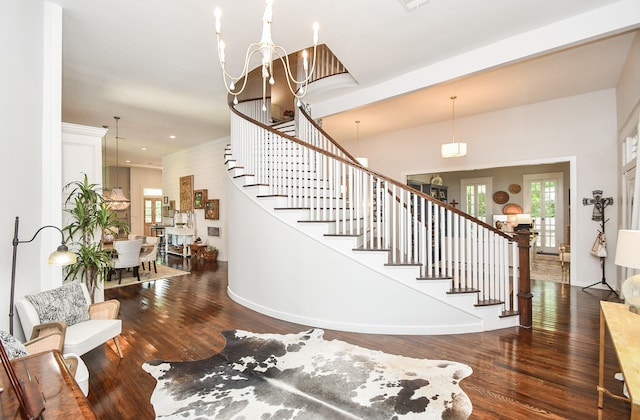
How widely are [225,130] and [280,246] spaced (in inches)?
205

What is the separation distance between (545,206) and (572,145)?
4.95m

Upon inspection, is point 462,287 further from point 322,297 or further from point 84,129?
point 84,129

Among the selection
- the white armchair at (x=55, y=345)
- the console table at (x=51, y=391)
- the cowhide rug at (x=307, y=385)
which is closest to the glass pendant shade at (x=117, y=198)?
the white armchair at (x=55, y=345)

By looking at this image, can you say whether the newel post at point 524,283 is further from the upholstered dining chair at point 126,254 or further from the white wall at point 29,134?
the upholstered dining chair at point 126,254

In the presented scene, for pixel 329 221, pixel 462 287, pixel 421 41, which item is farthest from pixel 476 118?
pixel 329 221

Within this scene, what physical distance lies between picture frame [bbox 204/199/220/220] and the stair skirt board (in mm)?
5106

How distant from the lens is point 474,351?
305cm

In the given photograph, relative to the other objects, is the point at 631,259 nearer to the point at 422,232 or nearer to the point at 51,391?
the point at 422,232

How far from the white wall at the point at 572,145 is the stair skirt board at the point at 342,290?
10.5ft

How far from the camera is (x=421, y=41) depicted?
12.3 feet

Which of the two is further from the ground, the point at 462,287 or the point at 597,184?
the point at 597,184

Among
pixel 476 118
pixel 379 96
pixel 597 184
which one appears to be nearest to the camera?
pixel 379 96

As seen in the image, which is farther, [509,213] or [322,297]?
[509,213]

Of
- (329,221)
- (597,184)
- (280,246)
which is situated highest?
(597,184)
